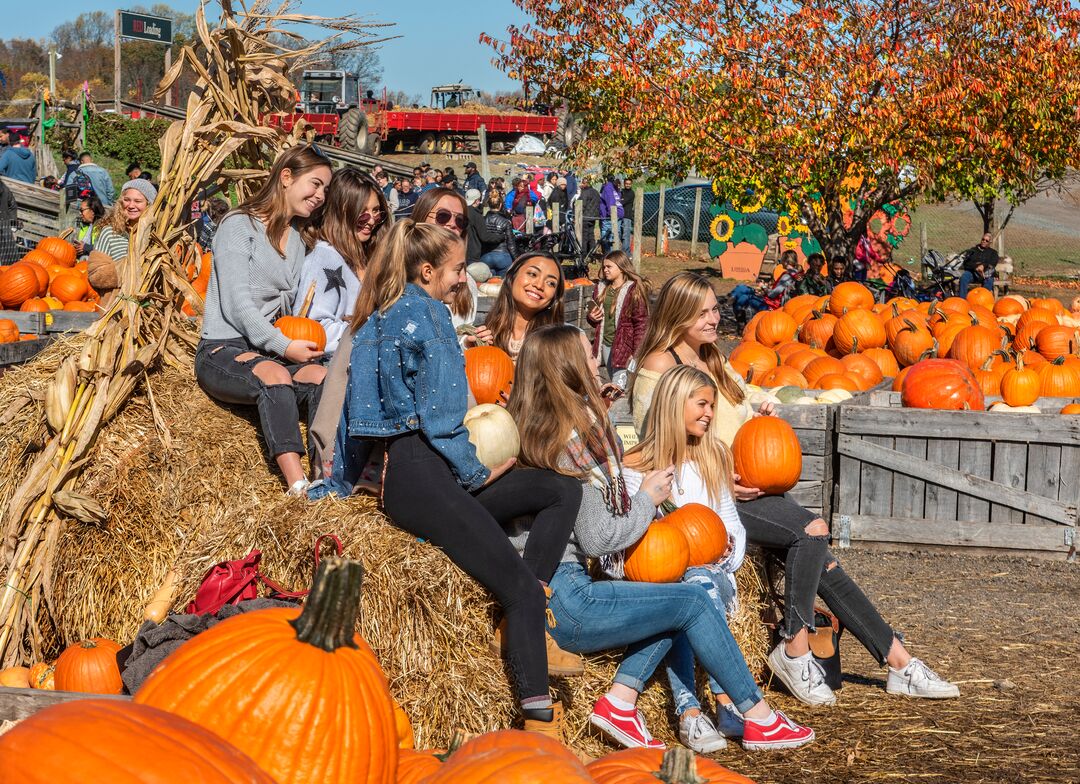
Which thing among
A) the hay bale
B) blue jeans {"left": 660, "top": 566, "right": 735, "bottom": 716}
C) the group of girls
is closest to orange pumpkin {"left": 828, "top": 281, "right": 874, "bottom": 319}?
the group of girls

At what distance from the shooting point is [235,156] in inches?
240

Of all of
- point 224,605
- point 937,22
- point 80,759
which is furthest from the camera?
point 937,22

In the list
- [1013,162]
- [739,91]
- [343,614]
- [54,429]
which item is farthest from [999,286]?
[343,614]

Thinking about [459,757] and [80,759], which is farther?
[459,757]

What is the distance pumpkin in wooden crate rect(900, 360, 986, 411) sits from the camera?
8.38 metres


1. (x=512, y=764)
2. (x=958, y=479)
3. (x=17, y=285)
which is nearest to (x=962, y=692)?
(x=958, y=479)

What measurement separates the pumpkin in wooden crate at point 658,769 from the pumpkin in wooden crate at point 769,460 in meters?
3.23

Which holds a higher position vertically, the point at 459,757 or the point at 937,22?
the point at 937,22

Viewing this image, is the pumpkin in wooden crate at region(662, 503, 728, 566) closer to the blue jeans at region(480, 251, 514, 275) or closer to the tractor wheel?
the blue jeans at region(480, 251, 514, 275)

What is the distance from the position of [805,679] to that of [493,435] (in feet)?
6.63

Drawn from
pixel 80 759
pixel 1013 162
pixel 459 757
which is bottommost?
pixel 459 757

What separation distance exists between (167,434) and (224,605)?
1.26 metres

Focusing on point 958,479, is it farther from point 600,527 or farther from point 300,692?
point 300,692

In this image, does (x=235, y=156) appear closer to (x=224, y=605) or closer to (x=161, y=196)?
(x=161, y=196)
